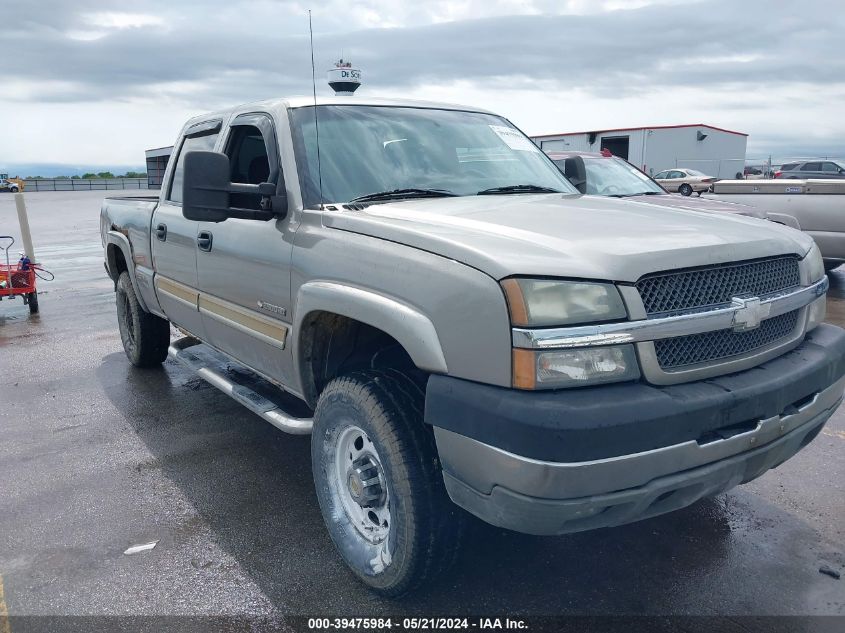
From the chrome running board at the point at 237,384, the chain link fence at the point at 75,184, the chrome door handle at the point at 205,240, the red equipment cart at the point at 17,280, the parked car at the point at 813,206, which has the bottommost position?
the chain link fence at the point at 75,184

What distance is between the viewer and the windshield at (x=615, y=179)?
8.36 meters

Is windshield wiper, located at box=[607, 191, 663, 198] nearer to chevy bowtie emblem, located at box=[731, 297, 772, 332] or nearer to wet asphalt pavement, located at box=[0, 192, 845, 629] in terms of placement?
wet asphalt pavement, located at box=[0, 192, 845, 629]

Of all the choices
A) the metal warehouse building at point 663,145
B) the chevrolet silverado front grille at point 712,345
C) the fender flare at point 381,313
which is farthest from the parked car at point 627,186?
the metal warehouse building at point 663,145

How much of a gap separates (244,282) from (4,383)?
3.59 metres

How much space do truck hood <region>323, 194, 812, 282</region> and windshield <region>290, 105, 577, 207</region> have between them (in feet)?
0.83

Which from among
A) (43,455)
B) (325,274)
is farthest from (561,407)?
(43,455)

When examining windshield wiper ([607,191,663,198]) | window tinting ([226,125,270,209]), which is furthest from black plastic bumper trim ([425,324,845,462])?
windshield wiper ([607,191,663,198])

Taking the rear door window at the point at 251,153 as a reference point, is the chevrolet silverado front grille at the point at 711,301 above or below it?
below

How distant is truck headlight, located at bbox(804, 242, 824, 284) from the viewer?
303 cm

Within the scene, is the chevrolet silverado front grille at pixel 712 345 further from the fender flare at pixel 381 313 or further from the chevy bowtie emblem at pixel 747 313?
the fender flare at pixel 381 313

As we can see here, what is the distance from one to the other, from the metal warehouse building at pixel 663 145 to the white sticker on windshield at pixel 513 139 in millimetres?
30146

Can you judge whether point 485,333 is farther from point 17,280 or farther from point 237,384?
point 17,280

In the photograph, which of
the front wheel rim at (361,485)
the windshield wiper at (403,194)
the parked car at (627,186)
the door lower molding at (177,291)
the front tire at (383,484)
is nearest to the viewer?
the front tire at (383,484)

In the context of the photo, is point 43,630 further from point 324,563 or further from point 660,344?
point 660,344
